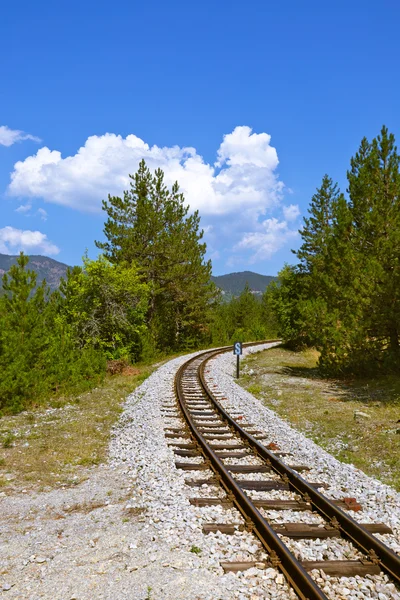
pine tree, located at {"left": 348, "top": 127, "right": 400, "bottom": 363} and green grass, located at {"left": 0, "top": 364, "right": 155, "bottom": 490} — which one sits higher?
pine tree, located at {"left": 348, "top": 127, "right": 400, "bottom": 363}

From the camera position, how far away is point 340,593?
4012 mm

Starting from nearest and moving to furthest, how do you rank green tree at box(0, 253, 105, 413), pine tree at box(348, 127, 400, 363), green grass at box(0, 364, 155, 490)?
1. green grass at box(0, 364, 155, 490)
2. green tree at box(0, 253, 105, 413)
3. pine tree at box(348, 127, 400, 363)

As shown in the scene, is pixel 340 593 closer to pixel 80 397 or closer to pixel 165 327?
pixel 80 397

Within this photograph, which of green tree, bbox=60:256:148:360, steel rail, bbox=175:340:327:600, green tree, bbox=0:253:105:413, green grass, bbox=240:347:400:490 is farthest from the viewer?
green tree, bbox=60:256:148:360

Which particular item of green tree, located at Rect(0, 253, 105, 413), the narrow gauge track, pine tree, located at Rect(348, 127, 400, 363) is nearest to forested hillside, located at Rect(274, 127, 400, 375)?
pine tree, located at Rect(348, 127, 400, 363)

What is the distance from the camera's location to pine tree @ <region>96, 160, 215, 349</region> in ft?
102

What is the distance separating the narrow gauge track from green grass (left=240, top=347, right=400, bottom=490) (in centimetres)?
168

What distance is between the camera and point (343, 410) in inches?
492

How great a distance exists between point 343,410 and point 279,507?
724cm

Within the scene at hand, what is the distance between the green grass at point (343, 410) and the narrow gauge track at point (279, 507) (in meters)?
1.68

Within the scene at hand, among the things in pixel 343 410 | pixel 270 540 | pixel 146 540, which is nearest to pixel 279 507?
pixel 270 540

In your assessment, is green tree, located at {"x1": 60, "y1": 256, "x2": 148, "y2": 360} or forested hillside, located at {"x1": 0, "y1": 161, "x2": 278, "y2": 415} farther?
green tree, located at {"x1": 60, "y1": 256, "x2": 148, "y2": 360}

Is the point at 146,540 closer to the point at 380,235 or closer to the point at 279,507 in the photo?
the point at 279,507

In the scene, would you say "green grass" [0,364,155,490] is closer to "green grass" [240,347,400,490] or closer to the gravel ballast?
the gravel ballast
